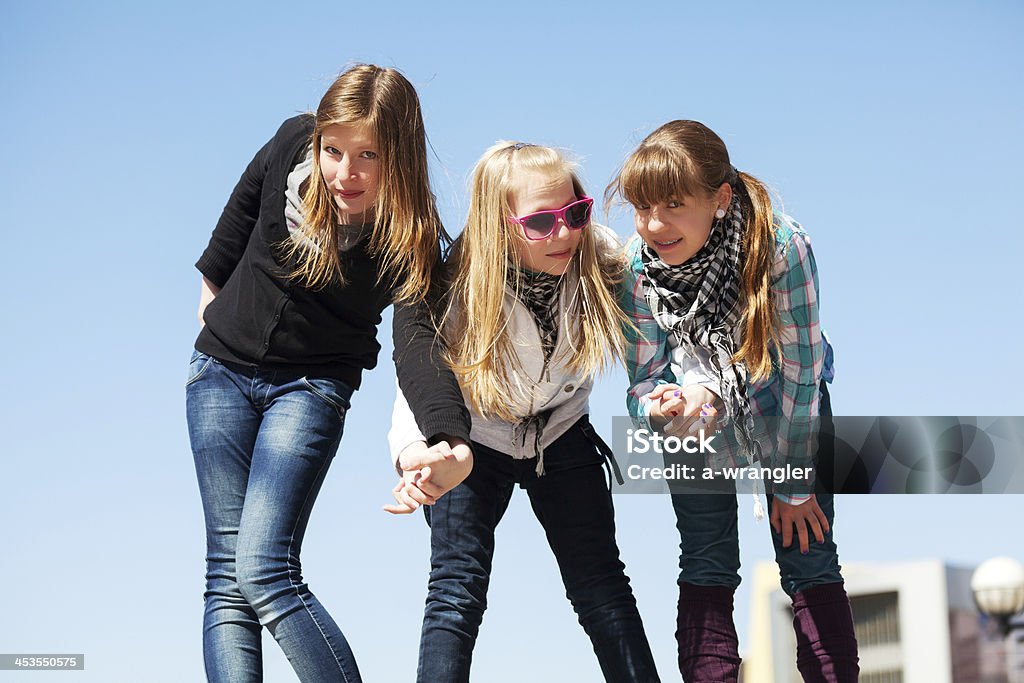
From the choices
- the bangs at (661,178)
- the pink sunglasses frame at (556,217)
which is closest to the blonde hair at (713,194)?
the bangs at (661,178)

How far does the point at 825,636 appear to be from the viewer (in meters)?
3.60

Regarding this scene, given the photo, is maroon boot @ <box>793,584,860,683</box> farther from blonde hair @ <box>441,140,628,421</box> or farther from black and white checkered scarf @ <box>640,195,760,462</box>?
blonde hair @ <box>441,140,628,421</box>

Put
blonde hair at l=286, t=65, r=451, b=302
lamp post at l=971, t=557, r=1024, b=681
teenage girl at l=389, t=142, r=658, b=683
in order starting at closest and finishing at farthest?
blonde hair at l=286, t=65, r=451, b=302, teenage girl at l=389, t=142, r=658, b=683, lamp post at l=971, t=557, r=1024, b=681

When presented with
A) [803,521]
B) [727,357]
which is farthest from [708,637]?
[727,357]

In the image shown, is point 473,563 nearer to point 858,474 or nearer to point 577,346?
point 577,346

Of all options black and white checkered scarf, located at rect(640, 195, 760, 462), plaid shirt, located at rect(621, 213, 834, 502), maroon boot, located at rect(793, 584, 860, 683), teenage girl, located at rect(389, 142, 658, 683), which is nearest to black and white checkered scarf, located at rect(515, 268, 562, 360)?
teenage girl, located at rect(389, 142, 658, 683)

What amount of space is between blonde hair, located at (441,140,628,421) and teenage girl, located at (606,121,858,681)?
0.18 meters

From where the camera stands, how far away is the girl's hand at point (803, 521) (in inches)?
147

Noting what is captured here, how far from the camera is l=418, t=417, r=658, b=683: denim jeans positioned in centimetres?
350

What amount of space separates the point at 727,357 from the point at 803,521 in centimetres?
65

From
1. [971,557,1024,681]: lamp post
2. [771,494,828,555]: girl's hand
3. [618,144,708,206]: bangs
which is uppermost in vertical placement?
[971,557,1024,681]: lamp post

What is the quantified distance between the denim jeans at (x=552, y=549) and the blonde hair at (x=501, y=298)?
25 centimetres

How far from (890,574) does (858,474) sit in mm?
43211

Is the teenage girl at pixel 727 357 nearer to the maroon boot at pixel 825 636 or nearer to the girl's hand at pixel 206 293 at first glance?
the maroon boot at pixel 825 636
